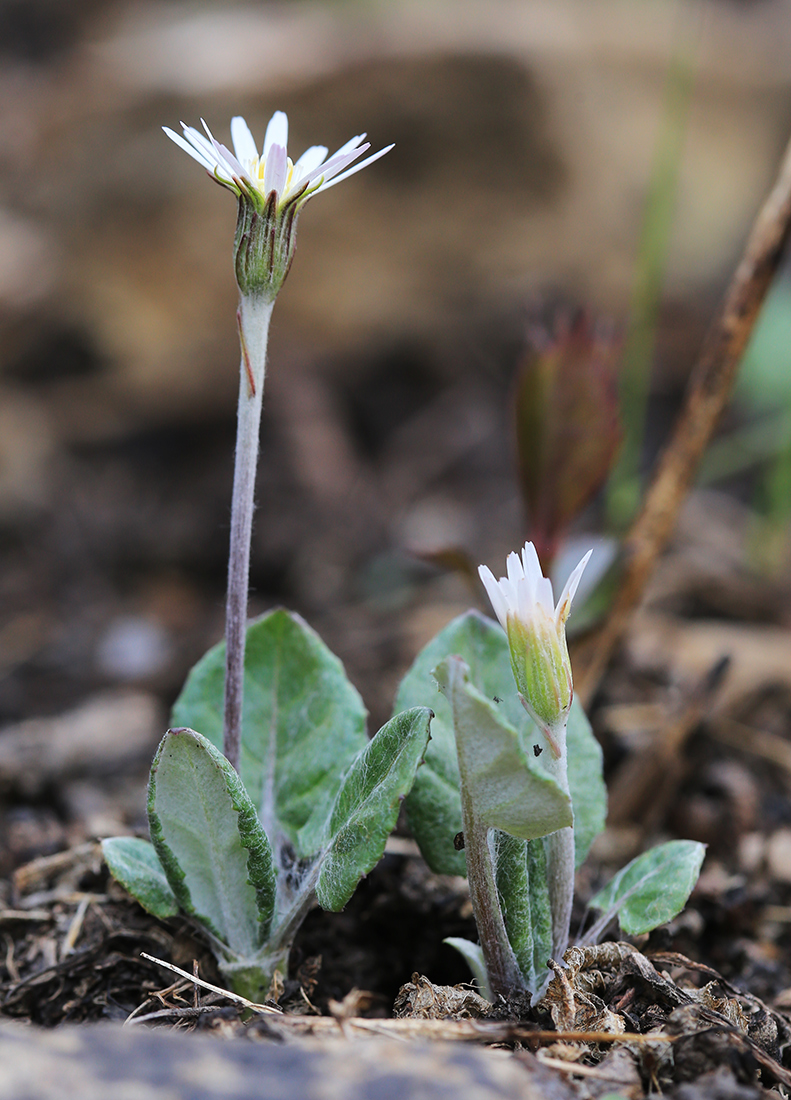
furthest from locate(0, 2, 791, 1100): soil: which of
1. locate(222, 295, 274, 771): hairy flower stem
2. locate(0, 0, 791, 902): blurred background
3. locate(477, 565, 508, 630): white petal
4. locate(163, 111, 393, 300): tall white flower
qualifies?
locate(163, 111, 393, 300): tall white flower

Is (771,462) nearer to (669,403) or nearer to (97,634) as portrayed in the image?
(669,403)

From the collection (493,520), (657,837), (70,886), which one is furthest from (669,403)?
(70,886)

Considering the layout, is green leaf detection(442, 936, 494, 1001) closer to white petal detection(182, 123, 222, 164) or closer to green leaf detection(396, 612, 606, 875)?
green leaf detection(396, 612, 606, 875)

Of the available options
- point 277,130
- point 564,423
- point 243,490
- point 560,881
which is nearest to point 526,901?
point 560,881

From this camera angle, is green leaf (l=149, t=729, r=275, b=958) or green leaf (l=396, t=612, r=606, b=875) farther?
green leaf (l=396, t=612, r=606, b=875)

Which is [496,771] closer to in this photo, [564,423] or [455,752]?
[455,752]

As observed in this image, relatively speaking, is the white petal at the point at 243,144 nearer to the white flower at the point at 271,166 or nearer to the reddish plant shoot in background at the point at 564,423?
the white flower at the point at 271,166
